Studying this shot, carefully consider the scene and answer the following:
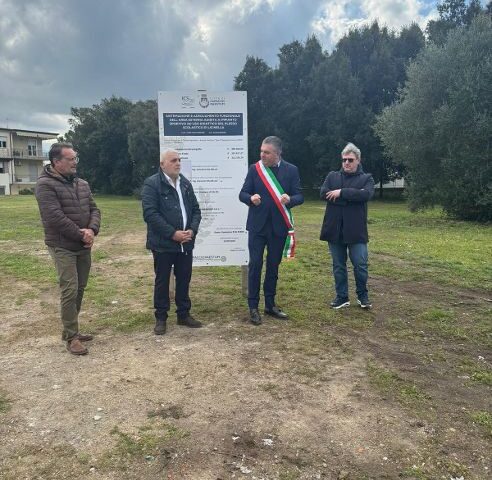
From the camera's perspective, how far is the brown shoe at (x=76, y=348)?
15.9 feet

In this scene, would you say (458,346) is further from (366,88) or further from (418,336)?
(366,88)

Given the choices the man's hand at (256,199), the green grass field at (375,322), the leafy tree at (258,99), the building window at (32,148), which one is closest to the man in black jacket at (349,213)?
the green grass field at (375,322)

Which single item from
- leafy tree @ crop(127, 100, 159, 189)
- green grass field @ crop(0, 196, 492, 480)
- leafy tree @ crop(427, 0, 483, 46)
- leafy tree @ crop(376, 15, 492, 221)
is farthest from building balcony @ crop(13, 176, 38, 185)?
green grass field @ crop(0, 196, 492, 480)

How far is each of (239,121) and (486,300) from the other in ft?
13.9

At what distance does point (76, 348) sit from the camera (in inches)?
192

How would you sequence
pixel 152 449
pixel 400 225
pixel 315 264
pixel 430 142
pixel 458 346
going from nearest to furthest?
1. pixel 152 449
2. pixel 458 346
3. pixel 315 264
4. pixel 400 225
5. pixel 430 142

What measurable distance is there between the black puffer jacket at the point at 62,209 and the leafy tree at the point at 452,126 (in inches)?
643

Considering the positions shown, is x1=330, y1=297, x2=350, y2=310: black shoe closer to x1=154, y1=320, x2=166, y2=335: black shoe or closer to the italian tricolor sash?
the italian tricolor sash

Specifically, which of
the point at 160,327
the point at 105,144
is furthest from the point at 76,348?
the point at 105,144

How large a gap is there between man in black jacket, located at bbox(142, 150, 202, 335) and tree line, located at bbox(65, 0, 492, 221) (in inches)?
605

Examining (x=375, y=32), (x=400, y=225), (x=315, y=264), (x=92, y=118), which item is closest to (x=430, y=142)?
(x=400, y=225)

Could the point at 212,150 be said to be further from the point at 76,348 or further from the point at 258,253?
the point at 76,348

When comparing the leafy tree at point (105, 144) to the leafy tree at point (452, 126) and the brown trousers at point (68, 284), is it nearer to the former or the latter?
the leafy tree at point (452, 126)

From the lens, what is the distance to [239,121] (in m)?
6.53
